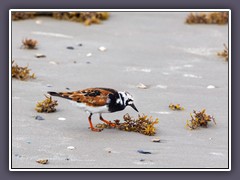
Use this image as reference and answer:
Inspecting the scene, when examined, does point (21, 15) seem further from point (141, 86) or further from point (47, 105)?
point (47, 105)

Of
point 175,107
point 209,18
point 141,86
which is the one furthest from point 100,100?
point 209,18

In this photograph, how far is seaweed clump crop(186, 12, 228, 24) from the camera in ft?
59.1

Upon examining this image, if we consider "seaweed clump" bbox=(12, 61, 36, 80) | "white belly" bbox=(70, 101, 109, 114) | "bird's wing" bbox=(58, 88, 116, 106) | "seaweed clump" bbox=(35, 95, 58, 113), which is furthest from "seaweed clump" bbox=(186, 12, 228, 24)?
"white belly" bbox=(70, 101, 109, 114)

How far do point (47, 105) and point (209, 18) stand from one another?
788 centimetres

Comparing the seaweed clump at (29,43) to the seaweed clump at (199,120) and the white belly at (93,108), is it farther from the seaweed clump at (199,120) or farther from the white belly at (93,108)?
the seaweed clump at (199,120)

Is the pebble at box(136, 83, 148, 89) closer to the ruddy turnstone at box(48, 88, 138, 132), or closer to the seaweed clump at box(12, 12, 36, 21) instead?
the ruddy turnstone at box(48, 88, 138, 132)

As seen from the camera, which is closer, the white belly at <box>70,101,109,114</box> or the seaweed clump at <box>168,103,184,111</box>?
the white belly at <box>70,101,109,114</box>

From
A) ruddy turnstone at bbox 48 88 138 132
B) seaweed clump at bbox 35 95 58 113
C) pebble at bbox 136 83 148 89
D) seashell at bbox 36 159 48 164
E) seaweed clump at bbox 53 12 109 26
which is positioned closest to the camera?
seashell at bbox 36 159 48 164

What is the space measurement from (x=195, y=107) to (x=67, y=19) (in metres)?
6.53

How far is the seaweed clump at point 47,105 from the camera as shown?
1133cm

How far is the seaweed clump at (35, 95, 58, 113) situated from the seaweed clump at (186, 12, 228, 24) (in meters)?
7.55

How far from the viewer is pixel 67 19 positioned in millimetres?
17906

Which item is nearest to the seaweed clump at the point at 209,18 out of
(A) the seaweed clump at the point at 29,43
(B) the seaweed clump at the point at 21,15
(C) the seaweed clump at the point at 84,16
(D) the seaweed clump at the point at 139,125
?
(C) the seaweed clump at the point at 84,16

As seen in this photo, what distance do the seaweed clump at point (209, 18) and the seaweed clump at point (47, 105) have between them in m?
7.55
